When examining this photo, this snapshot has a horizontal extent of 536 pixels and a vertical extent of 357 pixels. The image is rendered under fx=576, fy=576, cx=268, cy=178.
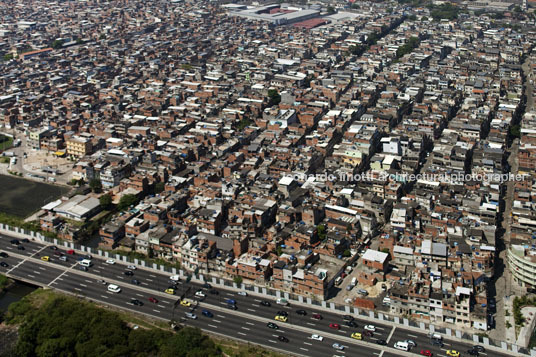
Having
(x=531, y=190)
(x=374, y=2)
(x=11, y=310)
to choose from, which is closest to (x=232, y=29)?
(x=374, y=2)

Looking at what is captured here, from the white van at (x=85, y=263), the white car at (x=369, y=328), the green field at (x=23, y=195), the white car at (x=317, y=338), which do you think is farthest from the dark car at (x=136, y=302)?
the green field at (x=23, y=195)

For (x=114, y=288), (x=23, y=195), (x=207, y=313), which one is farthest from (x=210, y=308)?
(x=23, y=195)

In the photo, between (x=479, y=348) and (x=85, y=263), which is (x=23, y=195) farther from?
(x=479, y=348)

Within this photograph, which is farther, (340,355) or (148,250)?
(148,250)

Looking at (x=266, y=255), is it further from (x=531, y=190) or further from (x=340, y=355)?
(x=531, y=190)

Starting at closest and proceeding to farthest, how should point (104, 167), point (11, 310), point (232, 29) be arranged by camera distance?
1. point (11, 310)
2. point (104, 167)
3. point (232, 29)

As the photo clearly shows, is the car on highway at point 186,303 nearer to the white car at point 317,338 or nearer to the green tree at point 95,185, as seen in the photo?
the white car at point 317,338

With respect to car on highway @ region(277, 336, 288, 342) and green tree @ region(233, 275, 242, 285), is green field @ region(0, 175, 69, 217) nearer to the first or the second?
green tree @ region(233, 275, 242, 285)
